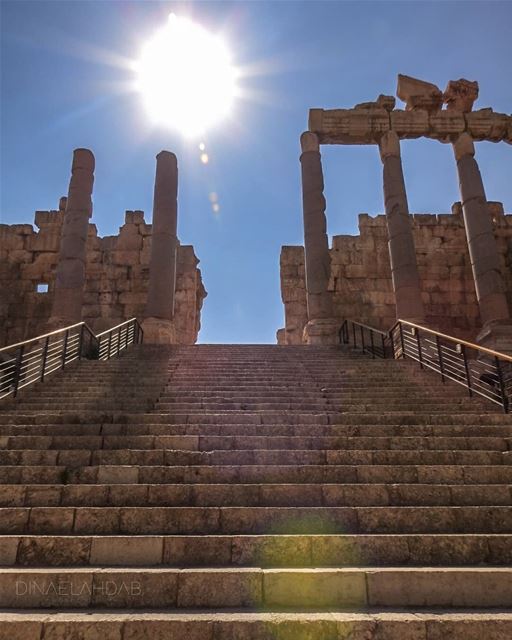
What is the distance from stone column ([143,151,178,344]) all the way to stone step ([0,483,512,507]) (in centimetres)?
1069

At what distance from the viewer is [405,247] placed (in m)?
16.6

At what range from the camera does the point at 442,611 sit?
11.0 feet

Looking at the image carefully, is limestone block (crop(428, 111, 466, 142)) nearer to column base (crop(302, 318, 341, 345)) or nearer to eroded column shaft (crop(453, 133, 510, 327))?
eroded column shaft (crop(453, 133, 510, 327))

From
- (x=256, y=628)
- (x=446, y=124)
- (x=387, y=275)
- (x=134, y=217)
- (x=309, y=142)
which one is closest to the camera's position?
(x=256, y=628)

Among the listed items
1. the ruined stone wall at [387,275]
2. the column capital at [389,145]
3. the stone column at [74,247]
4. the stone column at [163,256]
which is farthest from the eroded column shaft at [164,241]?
the column capital at [389,145]

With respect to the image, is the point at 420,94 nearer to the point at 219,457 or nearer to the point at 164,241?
the point at 164,241

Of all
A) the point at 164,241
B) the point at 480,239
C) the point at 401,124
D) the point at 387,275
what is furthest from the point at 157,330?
the point at 401,124

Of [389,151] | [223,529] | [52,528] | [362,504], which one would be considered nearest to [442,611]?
[362,504]

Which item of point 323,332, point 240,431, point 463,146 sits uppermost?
point 463,146

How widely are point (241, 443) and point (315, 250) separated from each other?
11501 millimetres

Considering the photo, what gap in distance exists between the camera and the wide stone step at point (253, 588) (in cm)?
344

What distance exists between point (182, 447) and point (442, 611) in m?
3.32

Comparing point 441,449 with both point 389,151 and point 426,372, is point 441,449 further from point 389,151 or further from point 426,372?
point 389,151

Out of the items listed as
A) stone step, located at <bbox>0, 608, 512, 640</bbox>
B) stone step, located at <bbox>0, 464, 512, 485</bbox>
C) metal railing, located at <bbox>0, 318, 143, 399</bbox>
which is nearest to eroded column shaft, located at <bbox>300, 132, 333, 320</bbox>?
metal railing, located at <bbox>0, 318, 143, 399</bbox>
